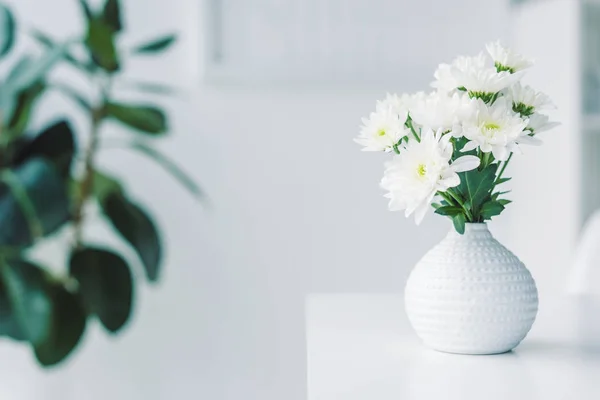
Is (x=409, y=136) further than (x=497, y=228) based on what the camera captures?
No

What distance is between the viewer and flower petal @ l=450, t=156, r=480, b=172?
802 mm

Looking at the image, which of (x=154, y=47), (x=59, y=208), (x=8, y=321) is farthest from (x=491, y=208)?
(x=8, y=321)

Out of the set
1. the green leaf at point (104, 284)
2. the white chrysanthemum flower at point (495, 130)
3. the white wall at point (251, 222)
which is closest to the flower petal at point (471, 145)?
the white chrysanthemum flower at point (495, 130)

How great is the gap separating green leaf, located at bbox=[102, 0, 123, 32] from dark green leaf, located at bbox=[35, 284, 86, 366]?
1.76ft

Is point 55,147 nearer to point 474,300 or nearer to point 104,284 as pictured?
point 104,284

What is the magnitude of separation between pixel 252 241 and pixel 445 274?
46.3 inches

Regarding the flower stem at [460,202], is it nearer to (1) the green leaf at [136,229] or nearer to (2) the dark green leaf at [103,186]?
(1) the green leaf at [136,229]

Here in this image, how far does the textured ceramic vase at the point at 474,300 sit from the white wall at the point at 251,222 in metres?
1.15

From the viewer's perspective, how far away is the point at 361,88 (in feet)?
6.56

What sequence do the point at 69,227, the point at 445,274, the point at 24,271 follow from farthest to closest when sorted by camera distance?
the point at 69,227
the point at 24,271
the point at 445,274

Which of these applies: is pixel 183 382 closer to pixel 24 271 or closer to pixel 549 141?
pixel 24 271

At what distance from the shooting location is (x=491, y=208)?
34.1 inches

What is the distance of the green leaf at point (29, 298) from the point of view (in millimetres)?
1314

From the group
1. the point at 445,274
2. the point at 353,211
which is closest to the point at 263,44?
the point at 353,211
